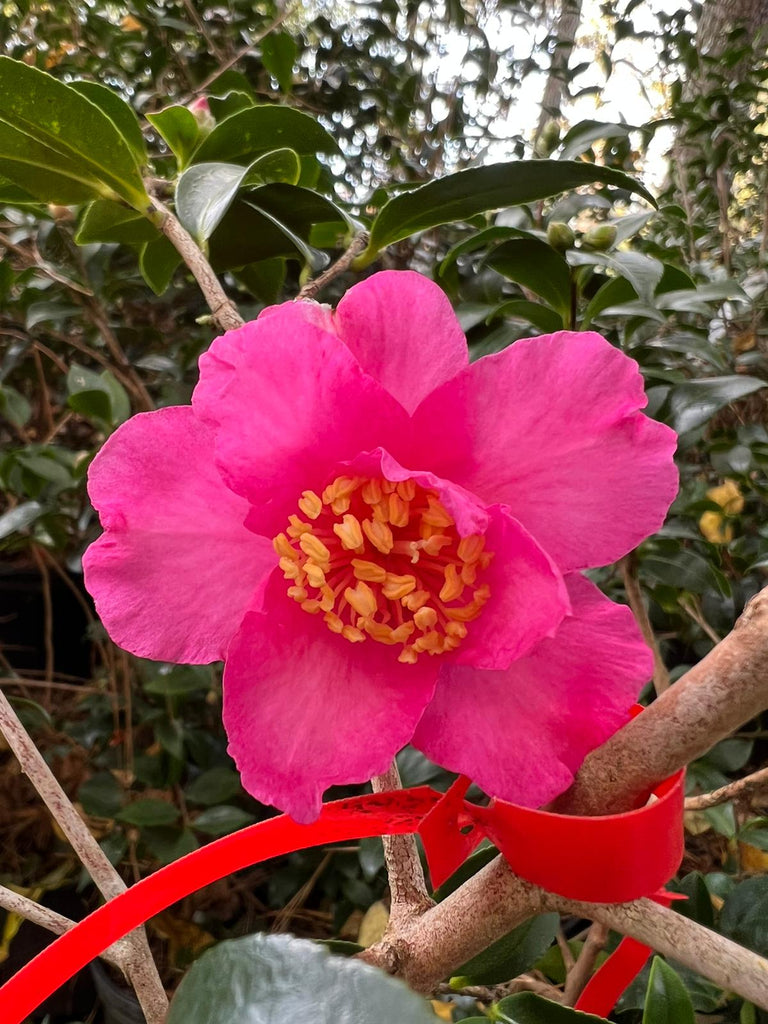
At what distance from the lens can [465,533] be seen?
330mm

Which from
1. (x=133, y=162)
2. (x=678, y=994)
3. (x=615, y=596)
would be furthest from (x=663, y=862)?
(x=615, y=596)

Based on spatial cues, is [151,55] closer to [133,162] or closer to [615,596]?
[133,162]

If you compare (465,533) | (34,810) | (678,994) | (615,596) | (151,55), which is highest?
(151,55)

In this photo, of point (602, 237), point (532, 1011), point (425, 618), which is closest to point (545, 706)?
point (425, 618)

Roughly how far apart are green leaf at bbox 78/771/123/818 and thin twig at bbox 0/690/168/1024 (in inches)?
33.3

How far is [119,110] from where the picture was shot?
646 millimetres

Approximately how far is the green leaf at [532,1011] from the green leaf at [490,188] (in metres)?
0.50

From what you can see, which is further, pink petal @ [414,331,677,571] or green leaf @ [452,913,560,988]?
green leaf @ [452,913,560,988]

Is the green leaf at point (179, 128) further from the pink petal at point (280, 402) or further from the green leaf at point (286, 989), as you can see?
the green leaf at point (286, 989)

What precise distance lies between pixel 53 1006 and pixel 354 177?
1.95 meters

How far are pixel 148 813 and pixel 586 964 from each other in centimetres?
74

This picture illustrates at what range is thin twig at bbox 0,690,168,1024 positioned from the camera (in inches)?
16.6

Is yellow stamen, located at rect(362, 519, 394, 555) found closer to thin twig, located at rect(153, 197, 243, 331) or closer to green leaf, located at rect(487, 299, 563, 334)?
thin twig, located at rect(153, 197, 243, 331)

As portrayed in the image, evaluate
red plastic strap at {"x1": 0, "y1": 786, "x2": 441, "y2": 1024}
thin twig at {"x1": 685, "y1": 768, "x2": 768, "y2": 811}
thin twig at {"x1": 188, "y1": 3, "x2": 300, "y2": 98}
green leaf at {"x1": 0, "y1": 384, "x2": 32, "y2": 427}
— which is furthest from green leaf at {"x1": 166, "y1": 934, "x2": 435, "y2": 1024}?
thin twig at {"x1": 188, "y1": 3, "x2": 300, "y2": 98}
